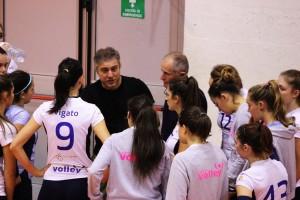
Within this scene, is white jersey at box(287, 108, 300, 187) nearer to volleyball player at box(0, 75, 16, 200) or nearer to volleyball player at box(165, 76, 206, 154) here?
volleyball player at box(165, 76, 206, 154)

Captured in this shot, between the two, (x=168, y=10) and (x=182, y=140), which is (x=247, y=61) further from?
(x=182, y=140)

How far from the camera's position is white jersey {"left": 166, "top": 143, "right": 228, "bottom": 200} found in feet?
8.39

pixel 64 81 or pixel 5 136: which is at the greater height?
pixel 64 81

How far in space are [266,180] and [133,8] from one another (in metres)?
2.68

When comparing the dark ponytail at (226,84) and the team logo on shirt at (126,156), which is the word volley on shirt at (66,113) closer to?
the team logo on shirt at (126,156)

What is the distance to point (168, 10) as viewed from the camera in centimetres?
474

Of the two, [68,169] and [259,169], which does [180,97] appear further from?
[68,169]

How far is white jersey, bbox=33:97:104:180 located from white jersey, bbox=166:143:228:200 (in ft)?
2.07

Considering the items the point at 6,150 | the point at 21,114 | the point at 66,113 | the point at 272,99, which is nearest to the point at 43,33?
the point at 21,114

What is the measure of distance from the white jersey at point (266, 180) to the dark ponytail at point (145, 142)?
0.45 metres

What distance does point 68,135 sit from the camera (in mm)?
2930

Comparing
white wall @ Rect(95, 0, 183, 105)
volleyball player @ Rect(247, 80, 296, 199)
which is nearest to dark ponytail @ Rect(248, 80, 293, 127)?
volleyball player @ Rect(247, 80, 296, 199)

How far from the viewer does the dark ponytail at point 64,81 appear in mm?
2953

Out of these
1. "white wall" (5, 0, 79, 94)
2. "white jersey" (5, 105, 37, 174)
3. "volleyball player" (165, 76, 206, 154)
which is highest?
"white wall" (5, 0, 79, 94)
